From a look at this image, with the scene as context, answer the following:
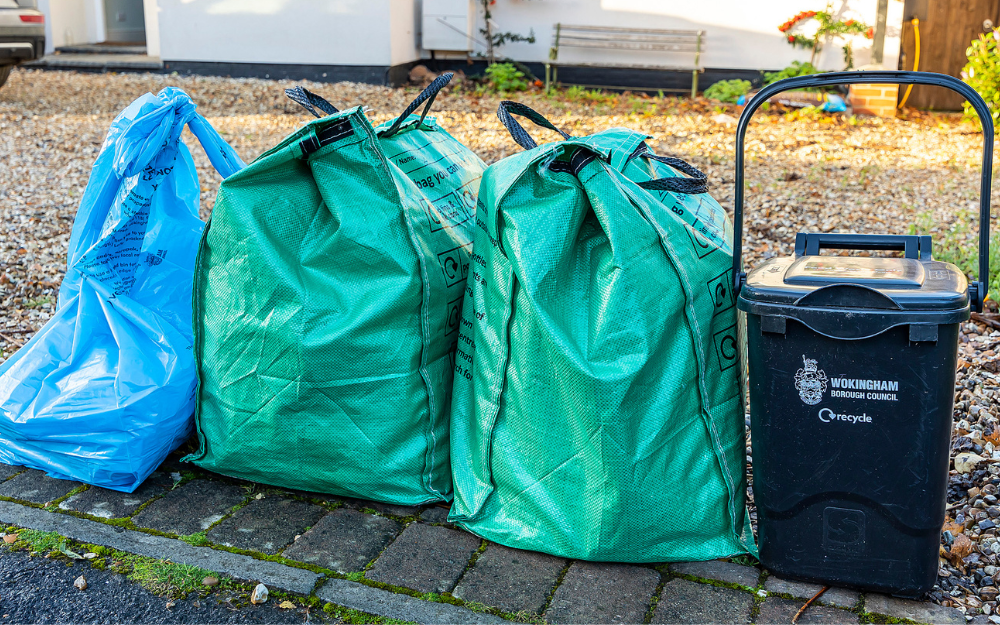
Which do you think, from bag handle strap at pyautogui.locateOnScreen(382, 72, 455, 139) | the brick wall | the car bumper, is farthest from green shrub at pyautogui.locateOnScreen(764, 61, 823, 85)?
bag handle strap at pyautogui.locateOnScreen(382, 72, 455, 139)

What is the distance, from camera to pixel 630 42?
32.3ft

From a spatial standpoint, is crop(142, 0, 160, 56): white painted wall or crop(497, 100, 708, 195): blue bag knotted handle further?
crop(142, 0, 160, 56): white painted wall

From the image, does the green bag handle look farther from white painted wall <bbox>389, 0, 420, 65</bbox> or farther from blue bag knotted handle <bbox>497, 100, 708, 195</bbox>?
white painted wall <bbox>389, 0, 420, 65</bbox>

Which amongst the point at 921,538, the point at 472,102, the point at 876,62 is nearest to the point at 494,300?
the point at 921,538

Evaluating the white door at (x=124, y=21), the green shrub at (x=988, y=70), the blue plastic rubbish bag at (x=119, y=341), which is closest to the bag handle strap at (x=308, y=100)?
the blue plastic rubbish bag at (x=119, y=341)

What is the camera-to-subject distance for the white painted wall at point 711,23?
913 cm

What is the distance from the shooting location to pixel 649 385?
6.36 ft

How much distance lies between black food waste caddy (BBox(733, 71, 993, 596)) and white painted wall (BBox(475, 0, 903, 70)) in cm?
826

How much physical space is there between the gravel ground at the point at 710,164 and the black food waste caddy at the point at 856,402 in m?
0.26

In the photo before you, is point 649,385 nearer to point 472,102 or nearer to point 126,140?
point 126,140

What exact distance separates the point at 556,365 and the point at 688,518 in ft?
1.60

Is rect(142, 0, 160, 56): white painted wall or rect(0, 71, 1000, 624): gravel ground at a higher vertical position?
rect(142, 0, 160, 56): white painted wall

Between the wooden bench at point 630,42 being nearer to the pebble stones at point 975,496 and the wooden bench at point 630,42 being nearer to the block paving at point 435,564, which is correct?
the pebble stones at point 975,496

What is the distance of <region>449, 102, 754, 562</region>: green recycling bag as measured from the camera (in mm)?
1914
